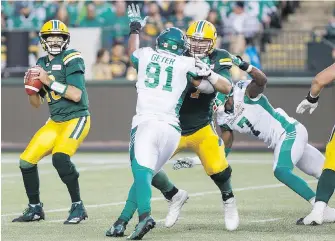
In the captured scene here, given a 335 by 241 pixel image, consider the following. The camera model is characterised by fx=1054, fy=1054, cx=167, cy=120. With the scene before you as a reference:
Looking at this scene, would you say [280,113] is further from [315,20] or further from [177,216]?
[315,20]

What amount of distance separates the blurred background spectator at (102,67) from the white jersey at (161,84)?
9.15m

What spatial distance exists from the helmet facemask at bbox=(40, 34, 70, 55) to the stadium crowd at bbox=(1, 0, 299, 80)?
7.77m

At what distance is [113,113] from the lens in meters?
17.6

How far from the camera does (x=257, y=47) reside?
17828 mm

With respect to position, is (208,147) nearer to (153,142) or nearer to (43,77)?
(153,142)

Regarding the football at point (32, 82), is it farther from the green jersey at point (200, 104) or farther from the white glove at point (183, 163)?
the white glove at point (183, 163)

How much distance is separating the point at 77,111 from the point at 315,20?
36.3 feet

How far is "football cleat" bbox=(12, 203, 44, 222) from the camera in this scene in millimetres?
9805

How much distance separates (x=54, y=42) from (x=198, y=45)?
151 cm

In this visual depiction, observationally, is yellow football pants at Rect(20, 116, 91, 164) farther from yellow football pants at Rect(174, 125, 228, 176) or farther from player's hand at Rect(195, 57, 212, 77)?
player's hand at Rect(195, 57, 212, 77)

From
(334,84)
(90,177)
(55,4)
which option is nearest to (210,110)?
(90,177)

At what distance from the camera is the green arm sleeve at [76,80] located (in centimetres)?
980

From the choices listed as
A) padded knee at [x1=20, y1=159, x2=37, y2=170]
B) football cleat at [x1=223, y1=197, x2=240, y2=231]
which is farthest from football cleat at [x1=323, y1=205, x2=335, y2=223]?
padded knee at [x1=20, y1=159, x2=37, y2=170]

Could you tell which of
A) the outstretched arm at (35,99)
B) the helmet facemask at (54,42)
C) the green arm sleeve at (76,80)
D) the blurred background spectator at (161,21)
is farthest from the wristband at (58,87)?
the blurred background spectator at (161,21)
